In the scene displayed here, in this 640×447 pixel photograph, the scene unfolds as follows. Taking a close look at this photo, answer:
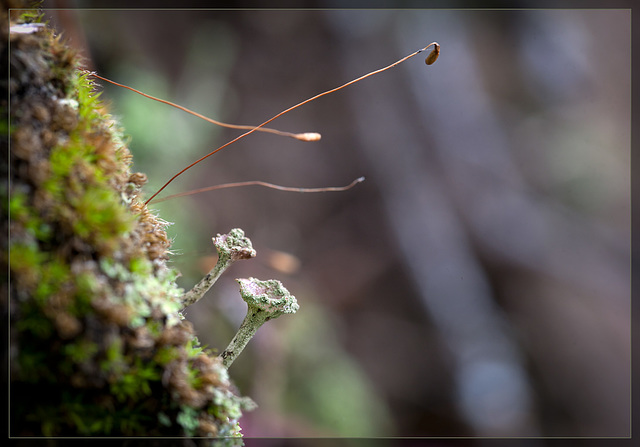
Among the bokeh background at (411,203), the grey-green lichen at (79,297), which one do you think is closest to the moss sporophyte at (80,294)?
the grey-green lichen at (79,297)

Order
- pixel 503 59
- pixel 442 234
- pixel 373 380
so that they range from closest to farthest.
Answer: pixel 373 380, pixel 442 234, pixel 503 59

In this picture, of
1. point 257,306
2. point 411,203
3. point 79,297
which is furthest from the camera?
point 411,203

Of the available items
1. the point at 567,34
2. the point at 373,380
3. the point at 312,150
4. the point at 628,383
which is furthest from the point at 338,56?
the point at 628,383

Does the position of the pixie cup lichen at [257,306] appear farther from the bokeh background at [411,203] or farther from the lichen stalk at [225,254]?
the bokeh background at [411,203]

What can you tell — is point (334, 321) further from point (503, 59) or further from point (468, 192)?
point (503, 59)

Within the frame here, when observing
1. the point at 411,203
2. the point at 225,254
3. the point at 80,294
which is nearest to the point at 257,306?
the point at 225,254

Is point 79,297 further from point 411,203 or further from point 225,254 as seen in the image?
point 411,203

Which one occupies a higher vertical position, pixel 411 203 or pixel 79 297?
pixel 79 297
